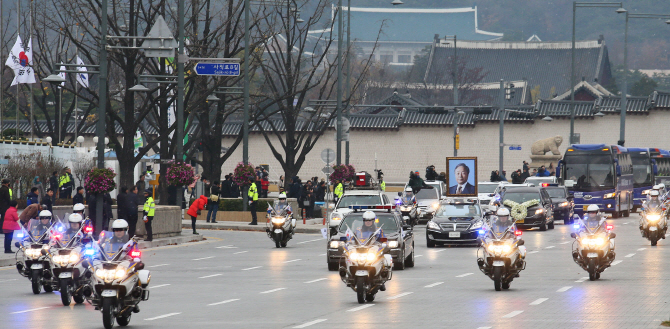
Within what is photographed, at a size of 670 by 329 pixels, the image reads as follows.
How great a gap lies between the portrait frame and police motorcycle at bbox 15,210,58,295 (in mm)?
25717

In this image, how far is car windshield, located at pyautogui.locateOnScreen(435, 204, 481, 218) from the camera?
30.4 m

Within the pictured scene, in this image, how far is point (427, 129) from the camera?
216 ft

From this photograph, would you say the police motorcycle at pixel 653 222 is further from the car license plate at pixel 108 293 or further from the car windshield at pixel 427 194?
the car license plate at pixel 108 293

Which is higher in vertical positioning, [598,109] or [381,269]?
[598,109]

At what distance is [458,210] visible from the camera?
100ft

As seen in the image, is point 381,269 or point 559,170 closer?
point 381,269

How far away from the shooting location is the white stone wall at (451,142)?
209 feet

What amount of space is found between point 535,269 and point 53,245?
10.8 meters

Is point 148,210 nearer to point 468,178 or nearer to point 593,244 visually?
point 593,244

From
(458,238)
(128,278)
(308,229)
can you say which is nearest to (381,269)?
(128,278)

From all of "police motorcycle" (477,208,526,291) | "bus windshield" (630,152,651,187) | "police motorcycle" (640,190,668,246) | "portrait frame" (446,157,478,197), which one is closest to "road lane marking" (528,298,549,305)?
"police motorcycle" (477,208,526,291)

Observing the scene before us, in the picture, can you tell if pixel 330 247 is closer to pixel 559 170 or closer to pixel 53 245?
pixel 53 245

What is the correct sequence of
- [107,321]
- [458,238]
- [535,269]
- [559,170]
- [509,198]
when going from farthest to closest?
[559,170], [509,198], [458,238], [535,269], [107,321]

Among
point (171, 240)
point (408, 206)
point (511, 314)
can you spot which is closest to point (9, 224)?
point (171, 240)
